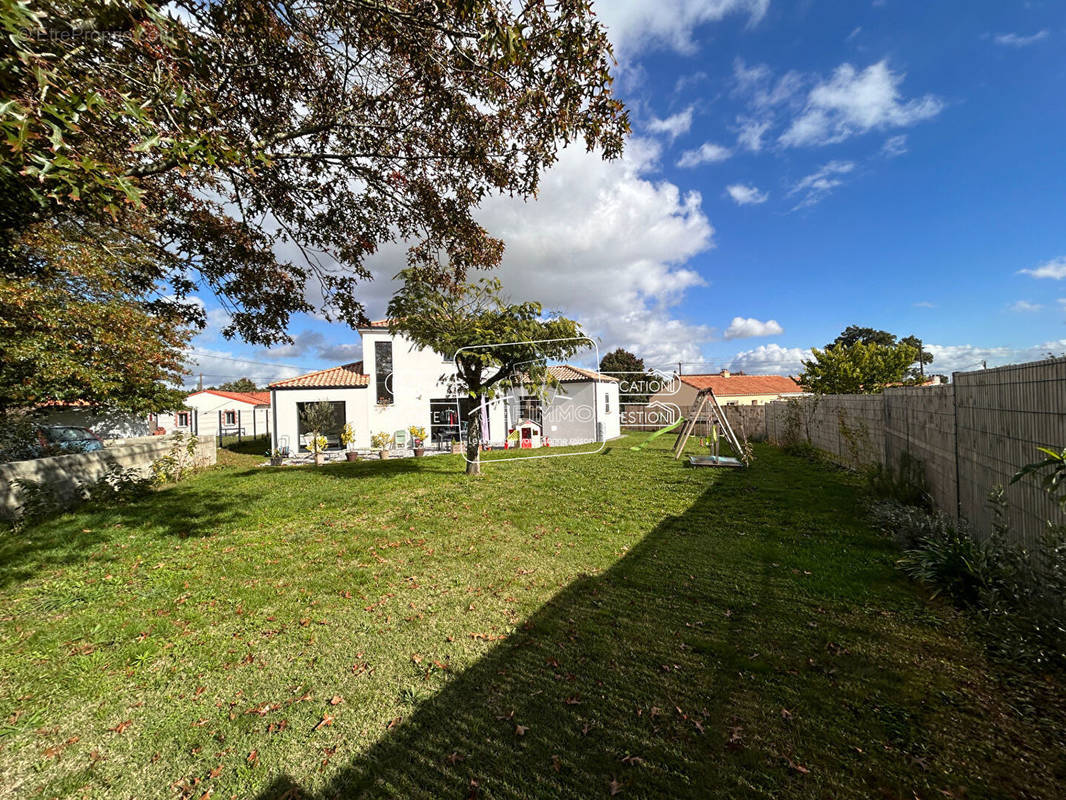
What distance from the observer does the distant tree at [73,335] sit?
8.79 meters

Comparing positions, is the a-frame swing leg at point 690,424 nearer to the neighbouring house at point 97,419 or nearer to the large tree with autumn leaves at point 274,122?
the large tree with autumn leaves at point 274,122

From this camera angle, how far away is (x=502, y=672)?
3156 mm

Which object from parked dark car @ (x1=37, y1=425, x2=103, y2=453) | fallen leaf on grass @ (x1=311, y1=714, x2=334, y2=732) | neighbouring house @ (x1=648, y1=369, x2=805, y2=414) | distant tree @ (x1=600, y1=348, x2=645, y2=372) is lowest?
fallen leaf on grass @ (x1=311, y1=714, x2=334, y2=732)

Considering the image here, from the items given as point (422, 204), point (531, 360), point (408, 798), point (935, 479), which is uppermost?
point (422, 204)

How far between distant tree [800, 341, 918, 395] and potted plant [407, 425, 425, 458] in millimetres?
Answer: 24376

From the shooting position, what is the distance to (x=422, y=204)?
520 cm

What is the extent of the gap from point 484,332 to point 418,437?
9.36 m

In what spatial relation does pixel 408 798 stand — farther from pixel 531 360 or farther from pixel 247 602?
pixel 531 360

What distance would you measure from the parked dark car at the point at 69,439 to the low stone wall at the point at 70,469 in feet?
9.15

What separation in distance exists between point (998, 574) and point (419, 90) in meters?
7.08

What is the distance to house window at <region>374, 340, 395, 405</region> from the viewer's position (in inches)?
747

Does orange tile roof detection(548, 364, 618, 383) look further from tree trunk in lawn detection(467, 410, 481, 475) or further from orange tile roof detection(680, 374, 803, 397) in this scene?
orange tile roof detection(680, 374, 803, 397)

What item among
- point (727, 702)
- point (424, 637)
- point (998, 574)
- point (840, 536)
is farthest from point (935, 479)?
point (424, 637)

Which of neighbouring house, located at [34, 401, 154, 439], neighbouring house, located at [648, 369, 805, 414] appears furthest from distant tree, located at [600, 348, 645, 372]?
neighbouring house, located at [34, 401, 154, 439]
